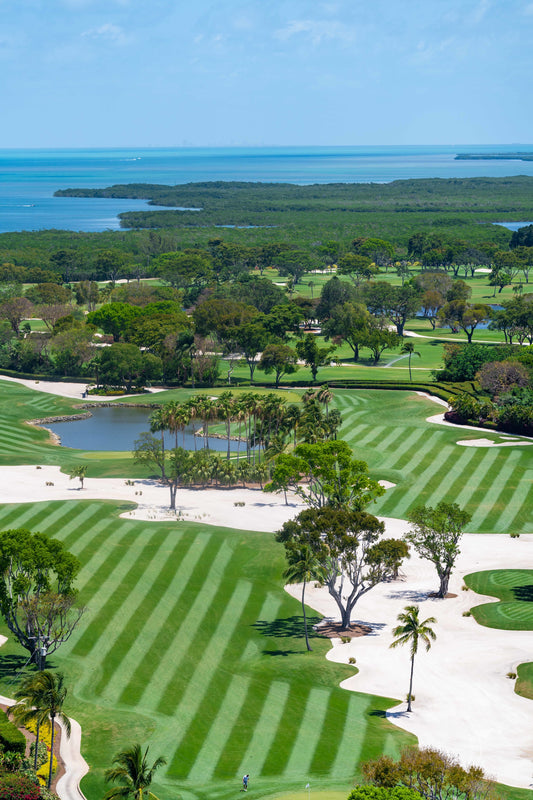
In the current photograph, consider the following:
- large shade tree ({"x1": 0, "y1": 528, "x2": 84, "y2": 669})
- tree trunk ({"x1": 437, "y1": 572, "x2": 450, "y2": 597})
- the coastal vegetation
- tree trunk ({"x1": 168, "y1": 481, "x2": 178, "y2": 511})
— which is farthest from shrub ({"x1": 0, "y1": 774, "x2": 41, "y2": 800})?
tree trunk ({"x1": 168, "y1": 481, "x2": 178, "y2": 511})

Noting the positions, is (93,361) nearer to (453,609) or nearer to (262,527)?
(262,527)

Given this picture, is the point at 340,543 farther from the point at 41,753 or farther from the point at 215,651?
the point at 41,753

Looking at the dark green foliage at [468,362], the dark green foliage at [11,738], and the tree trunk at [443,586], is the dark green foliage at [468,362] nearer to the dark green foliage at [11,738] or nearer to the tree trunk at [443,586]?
the tree trunk at [443,586]

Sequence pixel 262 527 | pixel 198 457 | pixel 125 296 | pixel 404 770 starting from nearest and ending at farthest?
pixel 404 770 < pixel 262 527 < pixel 198 457 < pixel 125 296

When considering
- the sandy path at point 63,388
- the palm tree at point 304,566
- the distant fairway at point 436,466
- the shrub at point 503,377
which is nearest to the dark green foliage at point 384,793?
the palm tree at point 304,566

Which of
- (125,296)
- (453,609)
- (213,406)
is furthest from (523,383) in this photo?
(125,296)
